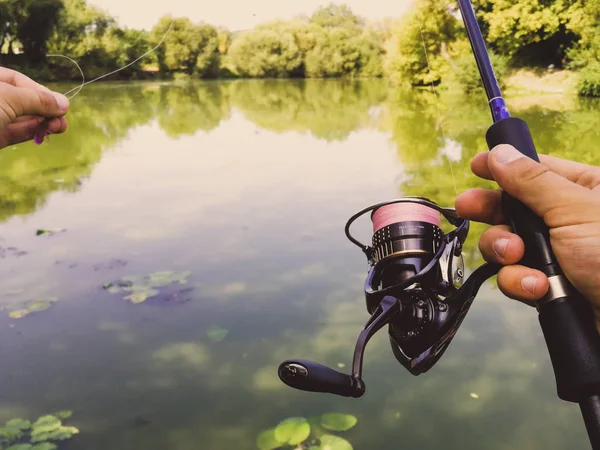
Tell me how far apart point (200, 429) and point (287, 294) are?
1.16 m

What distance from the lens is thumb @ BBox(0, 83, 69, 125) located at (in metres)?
1.43

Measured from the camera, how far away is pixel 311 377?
0.87 metres

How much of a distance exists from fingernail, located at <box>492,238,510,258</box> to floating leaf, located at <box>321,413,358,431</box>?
4.79ft

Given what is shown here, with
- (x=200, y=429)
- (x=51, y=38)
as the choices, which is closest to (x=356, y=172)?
(x=200, y=429)

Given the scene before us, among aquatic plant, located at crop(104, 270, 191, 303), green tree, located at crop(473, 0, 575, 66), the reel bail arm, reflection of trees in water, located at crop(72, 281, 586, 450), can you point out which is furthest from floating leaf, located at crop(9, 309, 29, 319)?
green tree, located at crop(473, 0, 575, 66)

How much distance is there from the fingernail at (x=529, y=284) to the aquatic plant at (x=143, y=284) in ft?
8.85

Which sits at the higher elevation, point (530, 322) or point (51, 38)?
point (51, 38)

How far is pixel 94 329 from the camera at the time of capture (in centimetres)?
298

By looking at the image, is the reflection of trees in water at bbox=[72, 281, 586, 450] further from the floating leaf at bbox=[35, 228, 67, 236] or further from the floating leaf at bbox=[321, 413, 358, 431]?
the floating leaf at bbox=[35, 228, 67, 236]

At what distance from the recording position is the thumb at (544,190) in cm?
91

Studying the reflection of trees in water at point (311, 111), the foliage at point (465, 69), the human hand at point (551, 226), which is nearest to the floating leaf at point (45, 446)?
the human hand at point (551, 226)

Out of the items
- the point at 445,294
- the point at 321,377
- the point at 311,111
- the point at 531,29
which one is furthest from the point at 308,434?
the point at 531,29

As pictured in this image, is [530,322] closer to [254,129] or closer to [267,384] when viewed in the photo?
[267,384]

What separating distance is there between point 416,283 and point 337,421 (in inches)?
48.3
